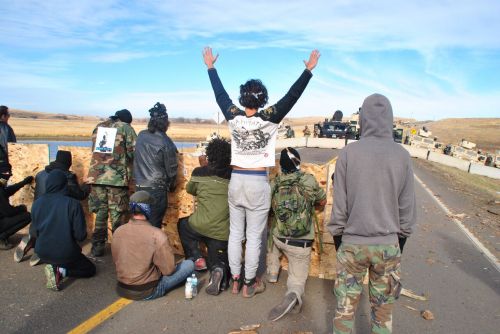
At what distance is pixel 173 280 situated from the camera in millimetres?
4254

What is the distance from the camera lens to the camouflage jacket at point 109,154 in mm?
5195

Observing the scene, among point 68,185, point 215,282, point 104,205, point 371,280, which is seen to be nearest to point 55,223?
point 68,185

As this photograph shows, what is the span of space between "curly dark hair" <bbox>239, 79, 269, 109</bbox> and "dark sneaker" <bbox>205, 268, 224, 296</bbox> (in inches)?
79.7

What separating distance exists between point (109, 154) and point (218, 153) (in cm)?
185

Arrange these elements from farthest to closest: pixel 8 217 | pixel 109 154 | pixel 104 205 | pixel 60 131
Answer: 1. pixel 60 131
2. pixel 8 217
3. pixel 104 205
4. pixel 109 154

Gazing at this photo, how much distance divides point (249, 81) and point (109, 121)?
2.55 m

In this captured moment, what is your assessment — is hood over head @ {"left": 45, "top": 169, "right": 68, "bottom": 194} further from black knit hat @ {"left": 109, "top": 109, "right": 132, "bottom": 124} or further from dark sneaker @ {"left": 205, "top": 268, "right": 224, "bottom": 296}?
dark sneaker @ {"left": 205, "top": 268, "right": 224, "bottom": 296}

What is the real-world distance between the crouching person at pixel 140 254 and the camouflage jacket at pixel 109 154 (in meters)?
1.48

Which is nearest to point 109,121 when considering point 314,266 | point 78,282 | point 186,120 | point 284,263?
point 78,282

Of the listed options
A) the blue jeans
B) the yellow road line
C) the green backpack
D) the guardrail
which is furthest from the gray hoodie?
the guardrail

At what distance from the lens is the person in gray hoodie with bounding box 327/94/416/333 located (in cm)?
262

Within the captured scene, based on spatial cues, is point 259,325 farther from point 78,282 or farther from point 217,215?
point 78,282

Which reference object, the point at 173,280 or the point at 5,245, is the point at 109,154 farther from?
the point at 5,245

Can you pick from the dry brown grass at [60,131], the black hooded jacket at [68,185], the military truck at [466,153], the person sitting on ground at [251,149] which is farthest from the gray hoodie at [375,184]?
the dry brown grass at [60,131]
